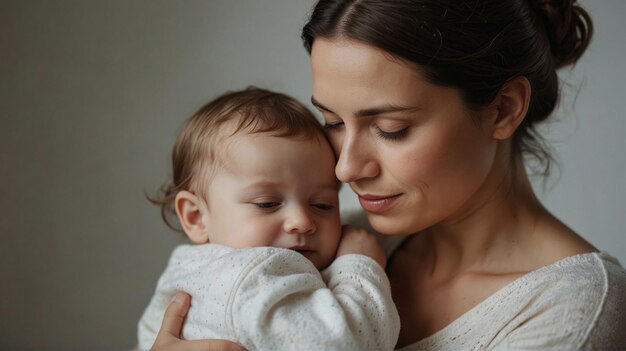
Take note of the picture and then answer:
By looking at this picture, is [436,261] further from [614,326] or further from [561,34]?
[561,34]

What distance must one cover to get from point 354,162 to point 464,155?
25cm

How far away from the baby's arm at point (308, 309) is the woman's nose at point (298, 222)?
0.10 m

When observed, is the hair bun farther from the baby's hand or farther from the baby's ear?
the baby's ear

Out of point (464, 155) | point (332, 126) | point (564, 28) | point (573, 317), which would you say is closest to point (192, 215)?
point (332, 126)

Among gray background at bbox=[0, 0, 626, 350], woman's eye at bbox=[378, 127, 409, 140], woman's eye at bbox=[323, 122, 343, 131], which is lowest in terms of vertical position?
gray background at bbox=[0, 0, 626, 350]

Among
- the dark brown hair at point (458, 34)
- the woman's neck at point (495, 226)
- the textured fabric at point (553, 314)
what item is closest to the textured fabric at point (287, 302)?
the textured fabric at point (553, 314)

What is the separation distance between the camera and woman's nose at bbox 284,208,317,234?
1.59 meters

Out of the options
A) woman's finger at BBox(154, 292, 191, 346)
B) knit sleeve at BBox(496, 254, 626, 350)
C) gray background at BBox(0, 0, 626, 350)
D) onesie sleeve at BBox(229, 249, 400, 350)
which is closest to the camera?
onesie sleeve at BBox(229, 249, 400, 350)

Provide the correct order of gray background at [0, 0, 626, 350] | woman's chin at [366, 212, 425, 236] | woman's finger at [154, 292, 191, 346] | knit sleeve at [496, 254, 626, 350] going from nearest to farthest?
knit sleeve at [496, 254, 626, 350] → woman's finger at [154, 292, 191, 346] → woman's chin at [366, 212, 425, 236] → gray background at [0, 0, 626, 350]

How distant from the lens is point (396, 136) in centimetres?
156

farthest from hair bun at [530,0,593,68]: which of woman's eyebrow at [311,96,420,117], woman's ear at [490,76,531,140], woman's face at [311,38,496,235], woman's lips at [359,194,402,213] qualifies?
woman's lips at [359,194,402,213]

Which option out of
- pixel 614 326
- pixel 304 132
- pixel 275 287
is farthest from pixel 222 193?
pixel 614 326

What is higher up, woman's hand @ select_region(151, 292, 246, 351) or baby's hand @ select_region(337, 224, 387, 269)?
baby's hand @ select_region(337, 224, 387, 269)

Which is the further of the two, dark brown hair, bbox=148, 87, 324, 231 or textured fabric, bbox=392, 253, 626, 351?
dark brown hair, bbox=148, 87, 324, 231
